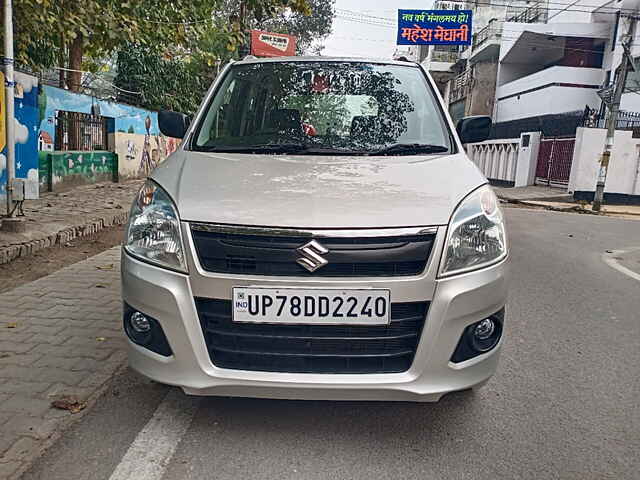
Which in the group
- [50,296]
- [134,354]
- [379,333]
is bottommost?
[50,296]

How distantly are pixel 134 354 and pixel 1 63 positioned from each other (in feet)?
19.7

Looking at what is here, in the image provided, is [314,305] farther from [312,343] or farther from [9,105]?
[9,105]

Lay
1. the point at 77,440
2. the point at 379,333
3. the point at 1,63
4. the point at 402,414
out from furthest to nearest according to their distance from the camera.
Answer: the point at 1,63 < the point at 402,414 < the point at 77,440 < the point at 379,333

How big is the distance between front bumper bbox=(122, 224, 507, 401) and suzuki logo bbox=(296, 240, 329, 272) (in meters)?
0.06

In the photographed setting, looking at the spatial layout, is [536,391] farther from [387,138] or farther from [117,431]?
[117,431]

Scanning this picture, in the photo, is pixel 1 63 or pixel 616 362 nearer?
pixel 616 362

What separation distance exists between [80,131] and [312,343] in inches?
484

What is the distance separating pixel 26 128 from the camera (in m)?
9.13

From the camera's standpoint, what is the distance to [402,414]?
289 centimetres

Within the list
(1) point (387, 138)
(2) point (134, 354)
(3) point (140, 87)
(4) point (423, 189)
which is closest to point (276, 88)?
(1) point (387, 138)

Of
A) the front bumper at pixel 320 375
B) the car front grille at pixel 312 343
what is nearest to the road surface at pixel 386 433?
the front bumper at pixel 320 375

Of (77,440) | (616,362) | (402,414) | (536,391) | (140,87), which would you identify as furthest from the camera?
(140,87)

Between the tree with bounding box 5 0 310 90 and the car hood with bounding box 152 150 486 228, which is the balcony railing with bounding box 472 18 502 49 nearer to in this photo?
the tree with bounding box 5 0 310 90

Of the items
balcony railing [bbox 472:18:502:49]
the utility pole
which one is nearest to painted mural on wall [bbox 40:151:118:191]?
the utility pole
